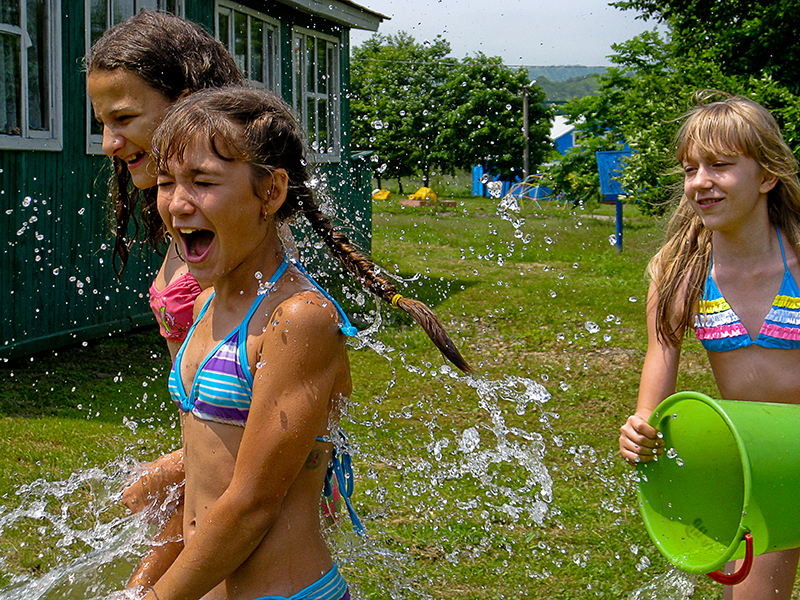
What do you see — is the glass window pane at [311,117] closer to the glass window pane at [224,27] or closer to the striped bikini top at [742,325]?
the glass window pane at [224,27]

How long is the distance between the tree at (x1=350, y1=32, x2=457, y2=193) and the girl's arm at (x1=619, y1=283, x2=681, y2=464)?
32.3 m

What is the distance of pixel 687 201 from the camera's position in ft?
9.20

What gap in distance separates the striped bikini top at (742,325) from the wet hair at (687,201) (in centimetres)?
4

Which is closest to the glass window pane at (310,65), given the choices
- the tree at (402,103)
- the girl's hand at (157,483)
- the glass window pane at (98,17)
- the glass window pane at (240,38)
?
the glass window pane at (240,38)

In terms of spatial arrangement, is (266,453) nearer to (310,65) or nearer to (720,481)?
(720,481)

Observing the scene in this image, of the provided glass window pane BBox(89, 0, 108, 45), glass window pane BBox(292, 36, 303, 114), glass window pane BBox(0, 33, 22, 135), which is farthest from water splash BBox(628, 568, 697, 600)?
glass window pane BBox(292, 36, 303, 114)

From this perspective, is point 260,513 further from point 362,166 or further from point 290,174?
point 362,166

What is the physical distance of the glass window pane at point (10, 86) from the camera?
6.61 meters

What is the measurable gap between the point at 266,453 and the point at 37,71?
20.9ft

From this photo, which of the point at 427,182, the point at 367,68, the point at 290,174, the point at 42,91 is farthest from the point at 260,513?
the point at 427,182

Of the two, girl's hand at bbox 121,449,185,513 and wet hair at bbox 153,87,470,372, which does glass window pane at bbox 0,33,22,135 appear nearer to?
girl's hand at bbox 121,449,185,513

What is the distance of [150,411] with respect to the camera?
5.48 m

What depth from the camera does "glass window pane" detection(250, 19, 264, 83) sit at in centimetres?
1019

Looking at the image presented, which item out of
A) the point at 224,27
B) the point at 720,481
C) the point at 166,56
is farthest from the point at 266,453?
the point at 224,27
